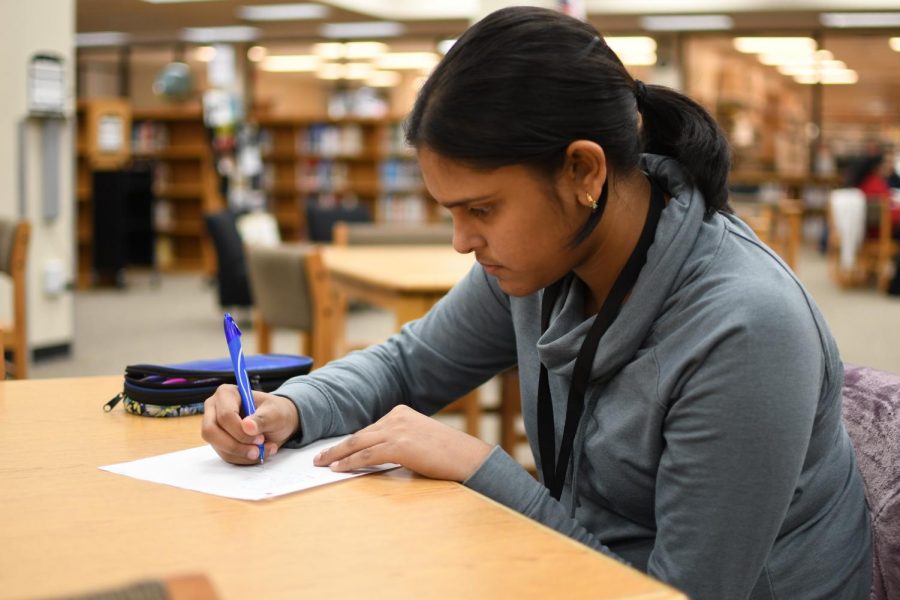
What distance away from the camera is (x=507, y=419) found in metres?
3.58

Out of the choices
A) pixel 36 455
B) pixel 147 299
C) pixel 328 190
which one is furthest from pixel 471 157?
pixel 328 190

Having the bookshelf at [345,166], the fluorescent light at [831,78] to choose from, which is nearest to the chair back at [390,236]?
the bookshelf at [345,166]

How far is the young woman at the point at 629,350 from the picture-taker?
41.2 inches

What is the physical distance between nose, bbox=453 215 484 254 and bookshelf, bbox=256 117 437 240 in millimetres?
10785

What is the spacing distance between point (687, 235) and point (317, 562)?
564mm

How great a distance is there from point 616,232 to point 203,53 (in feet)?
49.2

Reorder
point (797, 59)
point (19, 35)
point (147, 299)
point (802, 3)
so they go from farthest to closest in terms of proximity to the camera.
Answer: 1. point (797, 59)
2. point (802, 3)
3. point (147, 299)
4. point (19, 35)

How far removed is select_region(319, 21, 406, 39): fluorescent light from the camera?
13.3 m

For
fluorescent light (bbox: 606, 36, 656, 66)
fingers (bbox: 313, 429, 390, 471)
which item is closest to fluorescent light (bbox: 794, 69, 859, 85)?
fluorescent light (bbox: 606, 36, 656, 66)

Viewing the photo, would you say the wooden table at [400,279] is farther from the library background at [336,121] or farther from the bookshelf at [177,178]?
the bookshelf at [177,178]

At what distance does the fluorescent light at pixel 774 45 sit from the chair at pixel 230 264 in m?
8.79

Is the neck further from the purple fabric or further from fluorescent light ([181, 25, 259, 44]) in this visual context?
fluorescent light ([181, 25, 259, 44])

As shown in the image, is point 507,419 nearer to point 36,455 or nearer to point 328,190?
point 36,455

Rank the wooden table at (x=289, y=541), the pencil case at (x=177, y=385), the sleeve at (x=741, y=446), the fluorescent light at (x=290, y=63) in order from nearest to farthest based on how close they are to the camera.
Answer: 1. the wooden table at (x=289, y=541)
2. the sleeve at (x=741, y=446)
3. the pencil case at (x=177, y=385)
4. the fluorescent light at (x=290, y=63)
